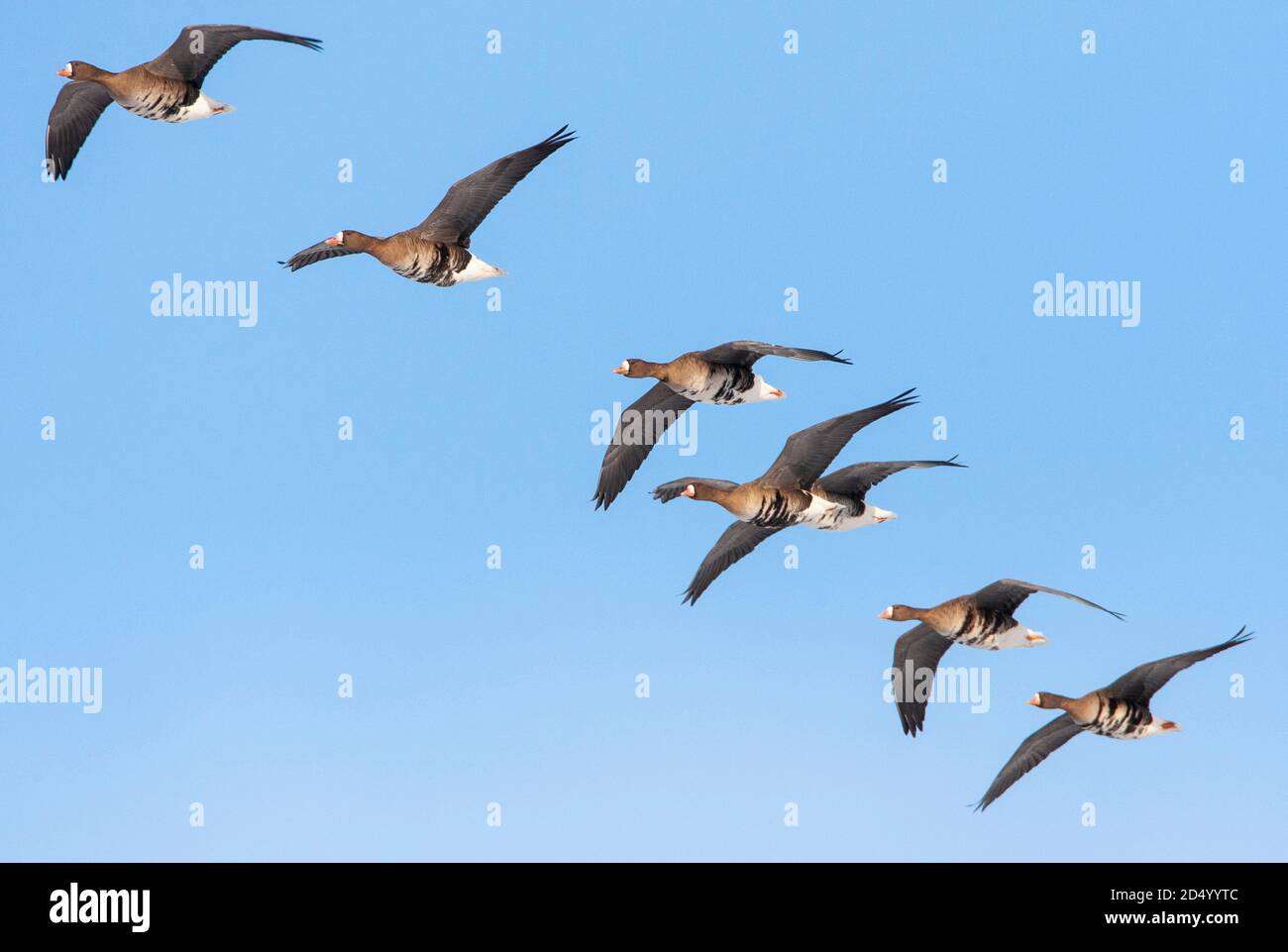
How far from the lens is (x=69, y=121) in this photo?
2881cm

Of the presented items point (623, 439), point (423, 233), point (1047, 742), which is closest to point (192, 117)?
point (423, 233)

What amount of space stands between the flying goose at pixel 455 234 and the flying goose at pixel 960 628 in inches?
306

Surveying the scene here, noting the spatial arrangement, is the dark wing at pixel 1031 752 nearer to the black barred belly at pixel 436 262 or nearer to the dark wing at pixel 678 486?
the dark wing at pixel 678 486

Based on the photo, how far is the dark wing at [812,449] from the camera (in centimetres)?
2445

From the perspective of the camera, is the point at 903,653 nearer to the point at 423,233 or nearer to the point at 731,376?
the point at 731,376

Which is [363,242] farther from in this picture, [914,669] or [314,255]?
[914,669]

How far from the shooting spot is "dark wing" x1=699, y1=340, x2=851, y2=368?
23031 mm

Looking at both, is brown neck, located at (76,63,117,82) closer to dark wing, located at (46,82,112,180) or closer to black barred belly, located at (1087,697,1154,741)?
dark wing, located at (46,82,112,180)

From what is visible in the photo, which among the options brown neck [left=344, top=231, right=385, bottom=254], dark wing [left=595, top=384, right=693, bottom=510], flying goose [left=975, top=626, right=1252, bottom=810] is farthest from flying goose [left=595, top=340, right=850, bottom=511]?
flying goose [left=975, top=626, right=1252, bottom=810]

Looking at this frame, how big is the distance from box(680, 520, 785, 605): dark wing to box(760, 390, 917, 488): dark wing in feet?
9.20

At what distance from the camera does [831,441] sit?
81.3 feet

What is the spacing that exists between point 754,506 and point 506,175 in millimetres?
5731

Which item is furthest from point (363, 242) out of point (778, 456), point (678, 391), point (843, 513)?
point (843, 513)

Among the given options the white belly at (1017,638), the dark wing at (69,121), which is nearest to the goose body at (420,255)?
the dark wing at (69,121)
